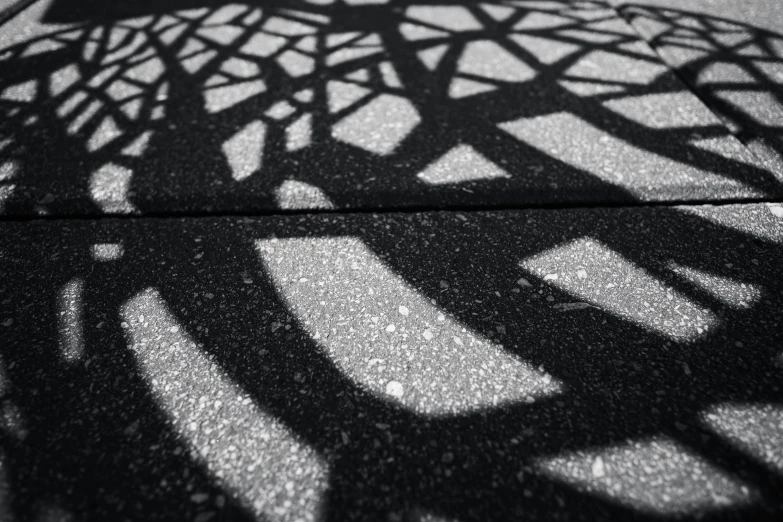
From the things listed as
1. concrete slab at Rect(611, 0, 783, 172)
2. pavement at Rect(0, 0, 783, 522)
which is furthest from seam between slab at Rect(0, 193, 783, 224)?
concrete slab at Rect(611, 0, 783, 172)

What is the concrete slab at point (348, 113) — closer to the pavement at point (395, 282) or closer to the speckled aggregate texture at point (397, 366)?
the pavement at point (395, 282)

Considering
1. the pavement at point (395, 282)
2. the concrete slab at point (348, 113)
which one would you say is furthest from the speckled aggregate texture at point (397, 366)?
the concrete slab at point (348, 113)

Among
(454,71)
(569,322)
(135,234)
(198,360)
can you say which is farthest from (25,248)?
(454,71)

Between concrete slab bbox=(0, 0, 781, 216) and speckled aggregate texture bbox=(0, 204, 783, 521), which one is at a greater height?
concrete slab bbox=(0, 0, 781, 216)

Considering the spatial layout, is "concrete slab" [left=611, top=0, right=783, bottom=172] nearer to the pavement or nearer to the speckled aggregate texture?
the pavement

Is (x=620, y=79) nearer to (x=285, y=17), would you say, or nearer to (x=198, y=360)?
(x=285, y=17)

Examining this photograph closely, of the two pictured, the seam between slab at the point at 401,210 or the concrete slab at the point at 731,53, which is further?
the concrete slab at the point at 731,53

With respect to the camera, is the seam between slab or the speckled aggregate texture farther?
the seam between slab

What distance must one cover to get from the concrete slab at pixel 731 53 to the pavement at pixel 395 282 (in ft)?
0.09

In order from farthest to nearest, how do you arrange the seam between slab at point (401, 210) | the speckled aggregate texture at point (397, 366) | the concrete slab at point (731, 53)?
the concrete slab at point (731, 53) < the seam between slab at point (401, 210) < the speckled aggregate texture at point (397, 366)

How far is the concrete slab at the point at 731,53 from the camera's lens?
2.37 meters

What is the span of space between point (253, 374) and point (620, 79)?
8.65ft

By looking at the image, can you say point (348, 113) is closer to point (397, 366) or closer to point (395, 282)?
point (395, 282)

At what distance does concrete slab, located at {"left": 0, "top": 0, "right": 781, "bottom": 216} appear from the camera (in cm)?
208
